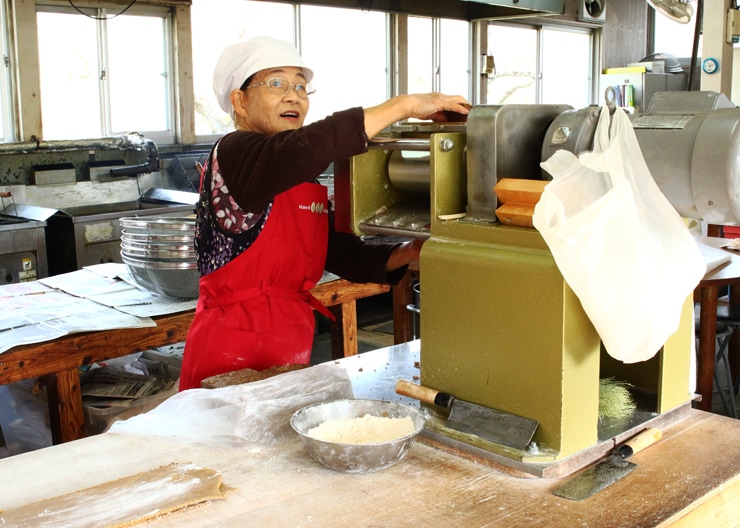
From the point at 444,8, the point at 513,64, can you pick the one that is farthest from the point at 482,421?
the point at 513,64

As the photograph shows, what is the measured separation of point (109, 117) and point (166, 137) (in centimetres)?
46

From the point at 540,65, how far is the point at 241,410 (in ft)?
26.6

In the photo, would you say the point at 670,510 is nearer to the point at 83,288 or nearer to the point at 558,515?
the point at 558,515

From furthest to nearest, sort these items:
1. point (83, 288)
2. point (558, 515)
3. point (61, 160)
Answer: point (61, 160), point (83, 288), point (558, 515)

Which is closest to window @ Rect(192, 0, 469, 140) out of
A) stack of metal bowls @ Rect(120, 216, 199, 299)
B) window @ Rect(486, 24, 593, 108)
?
window @ Rect(486, 24, 593, 108)

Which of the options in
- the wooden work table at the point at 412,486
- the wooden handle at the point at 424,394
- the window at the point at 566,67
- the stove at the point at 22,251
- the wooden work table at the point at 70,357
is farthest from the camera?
the window at the point at 566,67

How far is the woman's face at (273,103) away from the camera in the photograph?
6.45 feet

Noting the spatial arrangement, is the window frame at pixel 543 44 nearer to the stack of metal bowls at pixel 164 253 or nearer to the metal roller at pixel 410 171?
the stack of metal bowls at pixel 164 253

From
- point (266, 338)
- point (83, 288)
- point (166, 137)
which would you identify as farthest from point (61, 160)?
point (266, 338)

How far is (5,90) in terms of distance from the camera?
498 cm

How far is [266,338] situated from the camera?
201 centimetres

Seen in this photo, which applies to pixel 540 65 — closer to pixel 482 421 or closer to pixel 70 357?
pixel 70 357

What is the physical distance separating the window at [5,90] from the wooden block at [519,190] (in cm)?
438

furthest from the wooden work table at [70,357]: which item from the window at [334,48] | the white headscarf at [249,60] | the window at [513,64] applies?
the window at [513,64]
